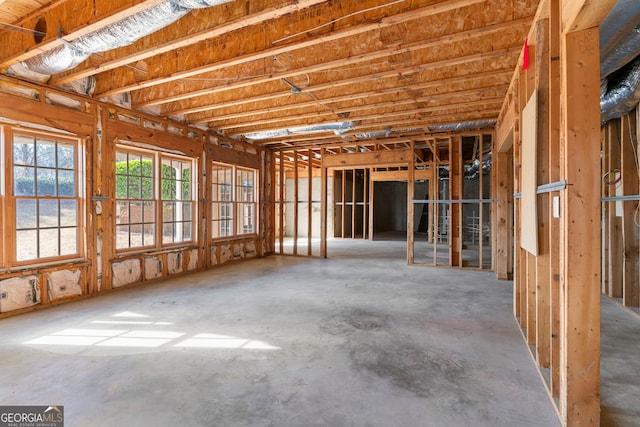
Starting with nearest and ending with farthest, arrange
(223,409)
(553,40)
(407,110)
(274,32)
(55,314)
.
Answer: (223,409) → (553,40) → (274,32) → (55,314) → (407,110)

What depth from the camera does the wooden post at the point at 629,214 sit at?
3896 mm

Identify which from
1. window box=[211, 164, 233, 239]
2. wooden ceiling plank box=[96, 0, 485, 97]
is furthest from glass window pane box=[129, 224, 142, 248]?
wooden ceiling plank box=[96, 0, 485, 97]

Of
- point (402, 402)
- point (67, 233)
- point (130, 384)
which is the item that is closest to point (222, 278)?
point (67, 233)

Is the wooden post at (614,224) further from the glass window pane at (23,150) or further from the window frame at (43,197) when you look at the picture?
the glass window pane at (23,150)

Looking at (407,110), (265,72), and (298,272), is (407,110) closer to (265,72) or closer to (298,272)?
(265,72)

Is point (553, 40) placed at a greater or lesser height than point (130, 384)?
greater

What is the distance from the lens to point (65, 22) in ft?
9.19

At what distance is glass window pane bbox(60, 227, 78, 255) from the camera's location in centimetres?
411

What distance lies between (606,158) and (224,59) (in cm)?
527

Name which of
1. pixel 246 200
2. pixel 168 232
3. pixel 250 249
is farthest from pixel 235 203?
pixel 168 232

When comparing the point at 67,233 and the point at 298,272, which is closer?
the point at 67,233

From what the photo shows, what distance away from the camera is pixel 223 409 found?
6.22 feet

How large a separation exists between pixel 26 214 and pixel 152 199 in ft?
5.56

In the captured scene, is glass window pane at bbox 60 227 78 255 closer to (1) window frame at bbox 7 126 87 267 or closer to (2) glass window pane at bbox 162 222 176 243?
(1) window frame at bbox 7 126 87 267
